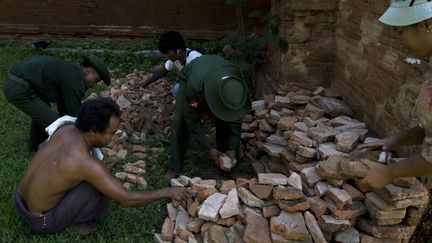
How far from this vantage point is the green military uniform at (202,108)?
3.93m

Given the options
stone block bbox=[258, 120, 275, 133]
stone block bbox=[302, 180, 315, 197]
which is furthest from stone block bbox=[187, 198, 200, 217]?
stone block bbox=[258, 120, 275, 133]

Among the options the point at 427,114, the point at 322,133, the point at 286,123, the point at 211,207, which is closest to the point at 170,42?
the point at 286,123

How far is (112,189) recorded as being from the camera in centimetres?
314

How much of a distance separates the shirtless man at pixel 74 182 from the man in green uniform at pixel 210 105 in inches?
35.2

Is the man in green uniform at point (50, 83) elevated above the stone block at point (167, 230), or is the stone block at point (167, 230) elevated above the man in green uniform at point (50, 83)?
the man in green uniform at point (50, 83)

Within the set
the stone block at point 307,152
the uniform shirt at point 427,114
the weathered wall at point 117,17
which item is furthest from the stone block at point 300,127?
the weathered wall at point 117,17

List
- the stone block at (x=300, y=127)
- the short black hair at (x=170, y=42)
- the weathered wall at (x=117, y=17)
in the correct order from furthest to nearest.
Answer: the weathered wall at (x=117, y=17)
the short black hair at (x=170, y=42)
the stone block at (x=300, y=127)

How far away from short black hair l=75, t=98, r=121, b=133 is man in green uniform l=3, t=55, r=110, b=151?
4.17 ft

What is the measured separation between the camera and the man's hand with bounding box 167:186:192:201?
3.33m

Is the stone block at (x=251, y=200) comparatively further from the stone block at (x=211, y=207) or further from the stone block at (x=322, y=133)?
the stone block at (x=322, y=133)

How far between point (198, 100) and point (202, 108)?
0.37 ft

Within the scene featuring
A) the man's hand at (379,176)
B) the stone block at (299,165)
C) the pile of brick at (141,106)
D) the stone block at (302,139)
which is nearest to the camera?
the man's hand at (379,176)

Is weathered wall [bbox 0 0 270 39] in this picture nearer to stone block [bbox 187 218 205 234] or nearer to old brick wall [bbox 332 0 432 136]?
old brick wall [bbox 332 0 432 136]

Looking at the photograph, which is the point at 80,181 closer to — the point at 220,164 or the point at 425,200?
the point at 220,164
